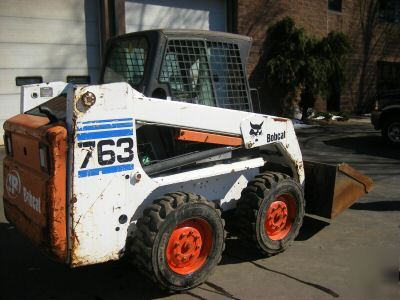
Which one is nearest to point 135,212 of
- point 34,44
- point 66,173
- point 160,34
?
point 66,173

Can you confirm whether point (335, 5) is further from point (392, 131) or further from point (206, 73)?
point (206, 73)

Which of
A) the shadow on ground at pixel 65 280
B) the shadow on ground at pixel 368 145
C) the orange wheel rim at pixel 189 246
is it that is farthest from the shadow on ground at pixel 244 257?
the shadow on ground at pixel 368 145

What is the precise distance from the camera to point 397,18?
20594 mm

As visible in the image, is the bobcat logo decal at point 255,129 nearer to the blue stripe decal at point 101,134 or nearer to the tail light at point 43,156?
the blue stripe decal at point 101,134

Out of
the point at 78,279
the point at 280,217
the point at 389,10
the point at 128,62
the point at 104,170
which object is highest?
the point at 389,10

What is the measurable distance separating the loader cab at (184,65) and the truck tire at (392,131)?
7651mm

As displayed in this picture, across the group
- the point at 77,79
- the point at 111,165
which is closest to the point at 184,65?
the point at 111,165

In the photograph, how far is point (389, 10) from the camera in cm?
2012

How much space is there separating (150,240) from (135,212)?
11.0 inches

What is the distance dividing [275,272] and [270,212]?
590mm

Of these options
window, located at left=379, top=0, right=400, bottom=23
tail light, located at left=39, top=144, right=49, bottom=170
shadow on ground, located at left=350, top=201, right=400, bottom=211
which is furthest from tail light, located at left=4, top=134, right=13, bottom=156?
window, located at left=379, top=0, right=400, bottom=23

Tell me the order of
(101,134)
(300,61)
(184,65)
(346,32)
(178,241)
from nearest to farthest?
(101,134) < (178,241) < (184,65) < (300,61) < (346,32)

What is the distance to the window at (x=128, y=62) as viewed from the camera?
4384mm

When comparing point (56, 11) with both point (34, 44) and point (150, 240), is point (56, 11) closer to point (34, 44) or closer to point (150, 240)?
point (34, 44)
